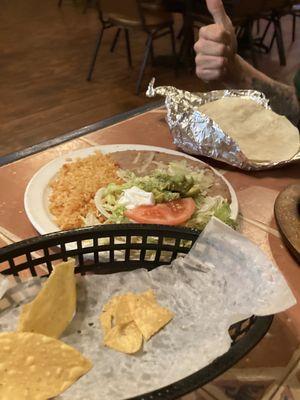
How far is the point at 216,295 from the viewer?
75cm

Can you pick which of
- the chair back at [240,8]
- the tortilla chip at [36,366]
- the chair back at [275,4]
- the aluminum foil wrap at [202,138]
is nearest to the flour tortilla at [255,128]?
the aluminum foil wrap at [202,138]

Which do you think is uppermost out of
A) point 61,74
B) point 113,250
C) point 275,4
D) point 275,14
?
point 113,250

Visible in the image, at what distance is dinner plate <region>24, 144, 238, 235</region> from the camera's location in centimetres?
100

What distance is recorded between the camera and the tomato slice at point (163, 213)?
3.20 feet

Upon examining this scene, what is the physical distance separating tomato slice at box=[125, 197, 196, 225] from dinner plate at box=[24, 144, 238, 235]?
0.12 meters

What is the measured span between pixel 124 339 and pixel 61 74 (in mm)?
3878

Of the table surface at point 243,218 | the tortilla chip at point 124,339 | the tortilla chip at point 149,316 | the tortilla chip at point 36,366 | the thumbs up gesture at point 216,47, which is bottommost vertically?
the table surface at point 243,218

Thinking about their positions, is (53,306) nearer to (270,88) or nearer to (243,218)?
(243,218)

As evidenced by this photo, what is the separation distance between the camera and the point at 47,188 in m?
1.12

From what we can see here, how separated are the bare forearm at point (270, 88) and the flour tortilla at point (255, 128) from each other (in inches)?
4.7

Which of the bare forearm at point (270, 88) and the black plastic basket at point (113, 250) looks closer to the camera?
the black plastic basket at point (113, 250)

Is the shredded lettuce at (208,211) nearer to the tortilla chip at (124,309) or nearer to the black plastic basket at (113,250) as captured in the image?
the black plastic basket at (113,250)

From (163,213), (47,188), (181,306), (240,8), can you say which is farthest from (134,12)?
(181,306)

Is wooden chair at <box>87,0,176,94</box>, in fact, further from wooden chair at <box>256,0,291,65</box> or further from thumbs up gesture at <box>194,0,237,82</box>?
thumbs up gesture at <box>194,0,237,82</box>
